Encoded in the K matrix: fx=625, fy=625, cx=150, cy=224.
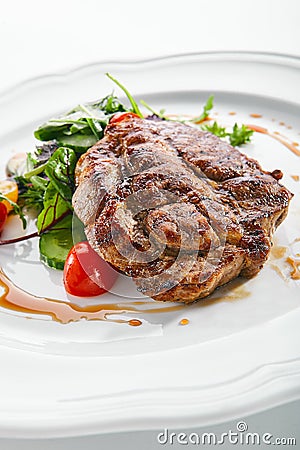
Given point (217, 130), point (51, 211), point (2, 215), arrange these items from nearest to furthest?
1. point (51, 211)
2. point (2, 215)
3. point (217, 130)

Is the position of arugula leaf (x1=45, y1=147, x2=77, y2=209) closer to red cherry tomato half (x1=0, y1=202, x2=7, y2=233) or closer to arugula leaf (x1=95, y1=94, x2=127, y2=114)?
red cherry tomato half (x1=0, y1=202, x2=7, y2=233)

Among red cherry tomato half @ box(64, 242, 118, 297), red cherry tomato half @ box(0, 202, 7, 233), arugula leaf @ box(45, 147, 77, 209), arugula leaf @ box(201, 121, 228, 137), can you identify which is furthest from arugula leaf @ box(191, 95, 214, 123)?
red cherry tomato half @ box(64, 242, 118, 297)

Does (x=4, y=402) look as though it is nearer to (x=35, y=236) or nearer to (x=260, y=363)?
(x=260, y=363)

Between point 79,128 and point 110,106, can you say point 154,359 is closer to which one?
point 79,128

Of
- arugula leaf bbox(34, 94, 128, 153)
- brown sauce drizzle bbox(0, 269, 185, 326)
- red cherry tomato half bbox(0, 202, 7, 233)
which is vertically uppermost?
arugula leaf bbox(34, 94, 128, 153)

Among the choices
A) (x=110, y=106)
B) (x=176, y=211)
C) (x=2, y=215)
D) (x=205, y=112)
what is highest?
(x=110, y=106)

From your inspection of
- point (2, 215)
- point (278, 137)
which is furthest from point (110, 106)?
point (278, 137)

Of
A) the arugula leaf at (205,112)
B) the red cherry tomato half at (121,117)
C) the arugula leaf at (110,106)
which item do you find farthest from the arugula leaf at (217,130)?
the red cherry tomato half at (121,117)
